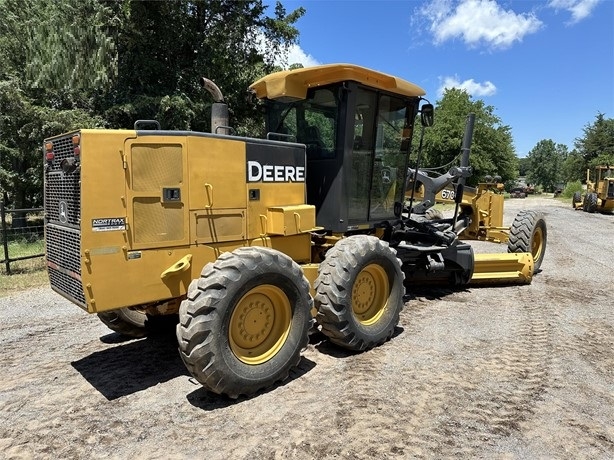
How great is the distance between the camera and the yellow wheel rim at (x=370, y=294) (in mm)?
4840

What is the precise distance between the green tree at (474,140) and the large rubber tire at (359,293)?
110 ft

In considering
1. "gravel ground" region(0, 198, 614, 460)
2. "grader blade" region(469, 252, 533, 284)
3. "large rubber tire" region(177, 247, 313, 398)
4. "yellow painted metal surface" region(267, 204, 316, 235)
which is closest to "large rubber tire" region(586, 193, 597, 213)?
"grader blade" region(469, 252, 533, 284)

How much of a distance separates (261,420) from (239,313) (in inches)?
33.4

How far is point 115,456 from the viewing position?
2.96m

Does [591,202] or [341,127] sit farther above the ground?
[341,127]

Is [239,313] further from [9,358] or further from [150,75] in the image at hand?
[150,75]

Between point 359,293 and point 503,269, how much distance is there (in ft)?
13.1

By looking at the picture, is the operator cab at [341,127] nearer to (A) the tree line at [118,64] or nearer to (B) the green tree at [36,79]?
(A) the tree line at [118,64]

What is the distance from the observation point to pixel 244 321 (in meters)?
3.84

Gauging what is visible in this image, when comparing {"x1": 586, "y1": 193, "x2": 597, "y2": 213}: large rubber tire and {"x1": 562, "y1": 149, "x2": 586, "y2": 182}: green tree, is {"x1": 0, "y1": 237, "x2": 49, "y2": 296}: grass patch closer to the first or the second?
{"x1": 586, "y1": 193, "x2": 597, "y2": 213}: large rubber tire

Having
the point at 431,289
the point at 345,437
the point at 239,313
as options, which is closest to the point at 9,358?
the point at 239,313

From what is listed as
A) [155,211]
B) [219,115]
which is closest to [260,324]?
[155,211]

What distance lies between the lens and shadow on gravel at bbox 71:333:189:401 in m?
4.00

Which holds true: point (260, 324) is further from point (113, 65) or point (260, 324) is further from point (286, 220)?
point (113, 65)
